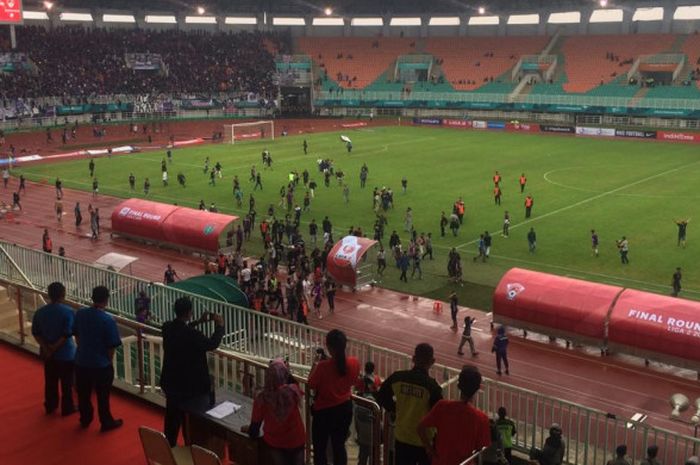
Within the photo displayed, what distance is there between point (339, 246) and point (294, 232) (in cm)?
482

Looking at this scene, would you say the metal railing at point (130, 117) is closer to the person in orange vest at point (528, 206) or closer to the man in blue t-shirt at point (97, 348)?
the person in orange vest at point (528, 206)

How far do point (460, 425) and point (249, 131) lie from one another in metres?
75.2

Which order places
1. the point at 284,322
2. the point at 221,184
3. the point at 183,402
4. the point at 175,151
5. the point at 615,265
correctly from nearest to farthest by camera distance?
the point at 183,402 → the point at 284,322 → the point at 615,265 → the point at 221,184 → the point at 175,151

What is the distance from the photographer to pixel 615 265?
31.0 m

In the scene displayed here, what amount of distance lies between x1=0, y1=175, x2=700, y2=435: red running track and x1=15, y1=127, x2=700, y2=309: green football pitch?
2301 mm

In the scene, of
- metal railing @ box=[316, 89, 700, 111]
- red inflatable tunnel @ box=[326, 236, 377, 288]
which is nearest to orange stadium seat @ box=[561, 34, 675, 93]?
metal railing @ box=[316, 89, 700, 111]

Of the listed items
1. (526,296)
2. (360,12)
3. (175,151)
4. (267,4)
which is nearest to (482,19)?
(360,12)

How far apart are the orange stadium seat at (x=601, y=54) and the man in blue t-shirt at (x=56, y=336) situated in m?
84.8

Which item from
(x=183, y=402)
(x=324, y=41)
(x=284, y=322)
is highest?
(x=324, y=41)

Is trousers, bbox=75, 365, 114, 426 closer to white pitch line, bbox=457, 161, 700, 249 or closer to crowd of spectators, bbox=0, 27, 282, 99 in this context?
white pitch line, bbox=457, 161, 700, 249

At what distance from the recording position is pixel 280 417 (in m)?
7.57

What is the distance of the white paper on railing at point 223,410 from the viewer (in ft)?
28.2

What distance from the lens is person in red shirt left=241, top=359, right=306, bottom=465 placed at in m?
7.48

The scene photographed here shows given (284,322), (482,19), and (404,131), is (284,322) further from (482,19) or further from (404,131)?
(482,19)
